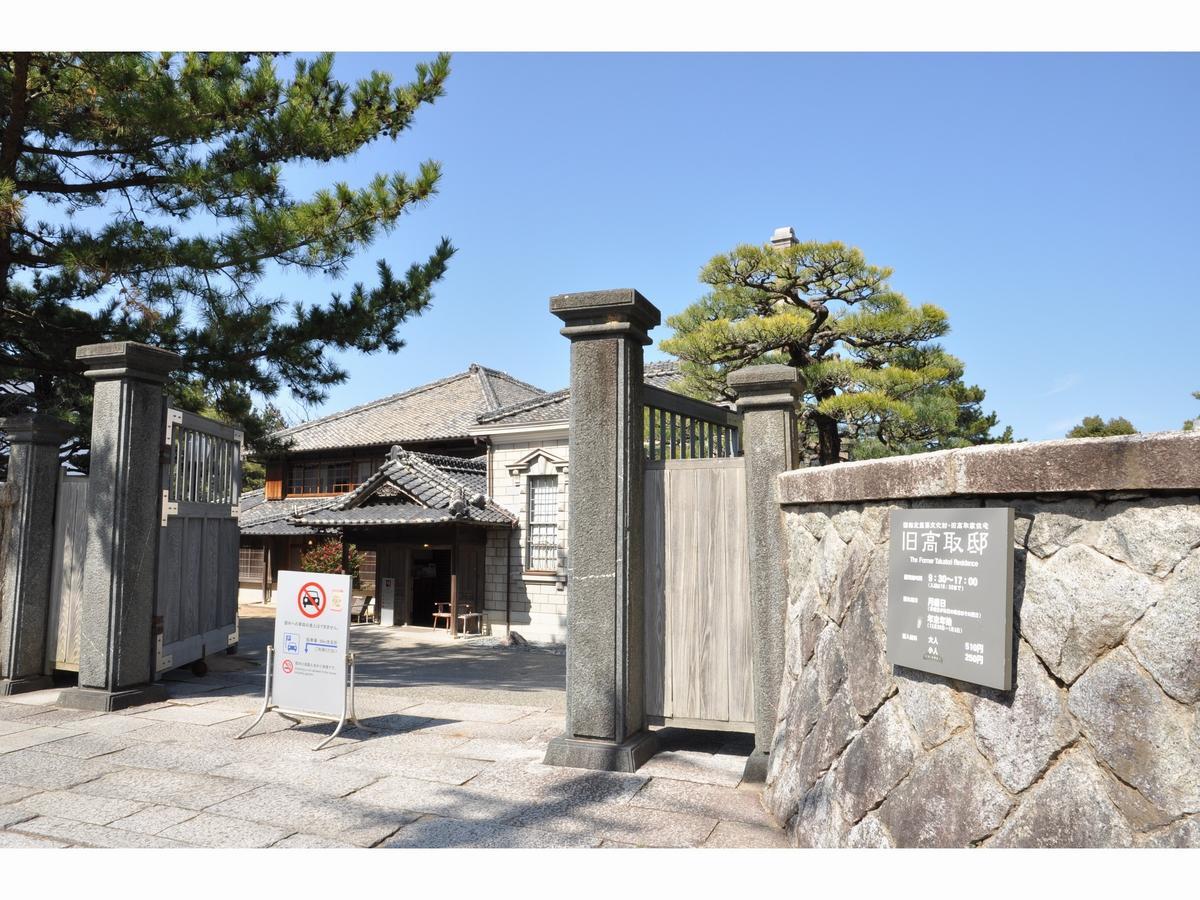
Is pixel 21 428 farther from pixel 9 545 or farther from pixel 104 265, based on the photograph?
pixel 104 265

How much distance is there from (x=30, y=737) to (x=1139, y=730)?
705 centimetres

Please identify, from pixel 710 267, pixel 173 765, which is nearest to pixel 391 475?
pixel 710 267

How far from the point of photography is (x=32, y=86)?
9.57 metres

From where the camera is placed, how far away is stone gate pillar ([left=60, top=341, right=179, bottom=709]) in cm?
721

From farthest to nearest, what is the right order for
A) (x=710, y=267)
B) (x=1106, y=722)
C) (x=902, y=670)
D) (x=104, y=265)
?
1. (x=710, y=267)
2. (x=104, y=265)
3. (x=902, y=670)
4. (x=1106, y=722)

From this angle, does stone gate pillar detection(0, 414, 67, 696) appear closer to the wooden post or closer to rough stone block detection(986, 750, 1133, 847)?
rough stone block detection(986, 750, 1133, 847)

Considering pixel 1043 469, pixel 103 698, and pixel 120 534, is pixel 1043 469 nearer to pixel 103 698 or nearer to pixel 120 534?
pixel 120 534

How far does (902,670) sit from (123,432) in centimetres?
692

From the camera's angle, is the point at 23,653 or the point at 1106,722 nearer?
the point at 1106,722

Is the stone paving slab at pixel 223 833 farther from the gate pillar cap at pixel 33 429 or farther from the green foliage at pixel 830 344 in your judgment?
the green foliage at pixel 830 344

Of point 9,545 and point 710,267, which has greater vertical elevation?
point 710,267

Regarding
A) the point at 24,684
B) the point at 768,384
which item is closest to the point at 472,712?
the point at 768,384

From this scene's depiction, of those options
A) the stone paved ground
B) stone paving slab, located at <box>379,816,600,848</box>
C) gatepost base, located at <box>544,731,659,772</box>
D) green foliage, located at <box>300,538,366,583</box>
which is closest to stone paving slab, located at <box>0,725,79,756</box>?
the stone paved ground

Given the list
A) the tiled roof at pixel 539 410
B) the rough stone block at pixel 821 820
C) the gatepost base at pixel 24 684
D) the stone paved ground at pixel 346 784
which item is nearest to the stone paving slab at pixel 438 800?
the stone paved ground at pixel 346 784
